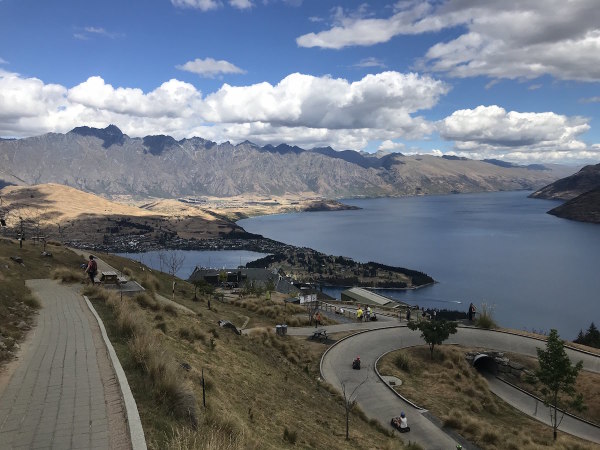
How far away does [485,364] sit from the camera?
3316 centimetres

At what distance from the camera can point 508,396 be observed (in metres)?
29.1

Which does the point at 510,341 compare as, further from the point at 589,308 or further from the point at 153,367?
the point at 589,308

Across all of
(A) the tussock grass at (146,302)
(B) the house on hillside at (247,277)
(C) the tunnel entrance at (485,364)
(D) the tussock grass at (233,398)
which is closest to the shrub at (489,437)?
(D) the tussock grass at (233,398)

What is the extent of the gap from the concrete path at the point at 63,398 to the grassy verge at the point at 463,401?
17.8 metres

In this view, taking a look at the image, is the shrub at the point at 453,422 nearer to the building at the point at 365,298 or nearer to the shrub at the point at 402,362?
the shrub at the point at 402,362

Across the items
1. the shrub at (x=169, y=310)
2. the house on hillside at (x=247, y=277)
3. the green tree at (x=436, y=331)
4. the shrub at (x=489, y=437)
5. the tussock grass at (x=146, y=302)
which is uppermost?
the tussock grass at (x=146, y=302)

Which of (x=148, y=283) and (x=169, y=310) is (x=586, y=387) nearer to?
(x=169, y=310)

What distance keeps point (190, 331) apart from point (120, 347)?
692 centimetres

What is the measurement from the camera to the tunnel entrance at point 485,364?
106ft

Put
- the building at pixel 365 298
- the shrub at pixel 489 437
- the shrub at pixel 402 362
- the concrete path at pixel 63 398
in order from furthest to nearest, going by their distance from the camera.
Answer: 1. the building at pixel 365 298
2. the shrub at pixel 402 362
3. the shrub at pixel 489 437
4. the concrete path at pixel 63 398

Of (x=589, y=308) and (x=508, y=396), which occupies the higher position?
(x=508, y=396)

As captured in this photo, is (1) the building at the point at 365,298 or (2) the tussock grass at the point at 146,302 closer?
(2) the tussock grass at the point at 146,302

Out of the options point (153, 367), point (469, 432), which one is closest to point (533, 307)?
point (469, 432)

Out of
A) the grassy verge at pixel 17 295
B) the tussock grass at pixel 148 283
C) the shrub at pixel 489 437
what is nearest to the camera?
the grassy verge at pixel 17 295
